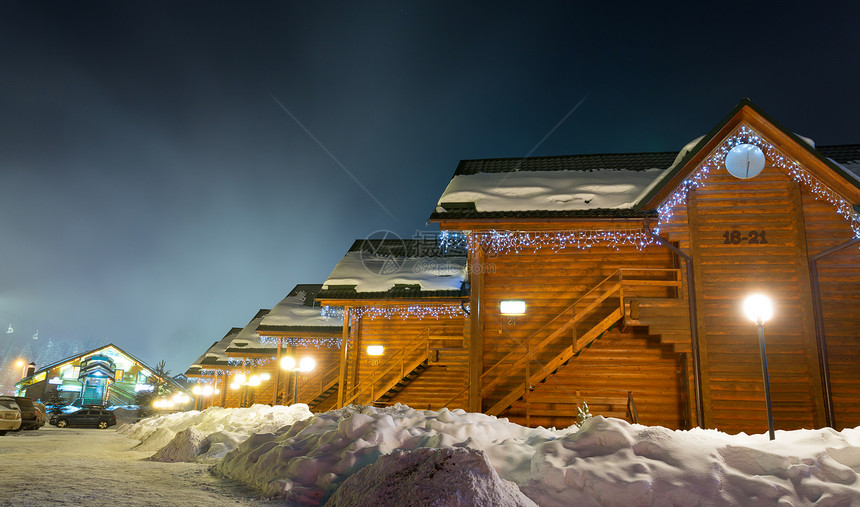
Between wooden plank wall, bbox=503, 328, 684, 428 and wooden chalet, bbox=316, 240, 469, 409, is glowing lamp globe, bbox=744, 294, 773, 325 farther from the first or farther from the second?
wooden chalet, bbox=316, 240, 469, 409

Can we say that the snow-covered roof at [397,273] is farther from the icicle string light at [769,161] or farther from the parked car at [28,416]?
the parked car at [28,416]

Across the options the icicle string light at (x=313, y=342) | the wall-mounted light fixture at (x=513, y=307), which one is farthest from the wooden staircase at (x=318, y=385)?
the wall-mounted light fixture at (x=513, y=307)

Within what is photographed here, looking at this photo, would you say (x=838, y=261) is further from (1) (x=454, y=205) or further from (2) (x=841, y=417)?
(1) (x=454, y=205)

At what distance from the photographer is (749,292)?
13148 mm

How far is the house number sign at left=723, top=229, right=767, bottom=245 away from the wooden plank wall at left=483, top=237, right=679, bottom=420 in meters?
1.44

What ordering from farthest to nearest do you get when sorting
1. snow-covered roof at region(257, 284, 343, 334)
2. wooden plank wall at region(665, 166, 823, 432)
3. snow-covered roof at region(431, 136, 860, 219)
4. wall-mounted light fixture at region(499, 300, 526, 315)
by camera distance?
snow-covered roof at region(257, 284, 343, 334), wall-mounted light fixture at region(499, 300, 526, 315), snow-covered roof at region(431, 136, 860, 219), wooden plank wall at region(665, 166, 823, 432)

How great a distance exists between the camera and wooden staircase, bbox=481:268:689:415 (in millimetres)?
13055

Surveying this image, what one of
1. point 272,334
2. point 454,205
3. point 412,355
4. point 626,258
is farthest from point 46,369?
point 626,258

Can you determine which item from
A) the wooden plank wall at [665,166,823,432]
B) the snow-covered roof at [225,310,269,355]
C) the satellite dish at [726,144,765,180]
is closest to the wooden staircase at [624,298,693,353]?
the wooden plank wall at [665,166,823,432]

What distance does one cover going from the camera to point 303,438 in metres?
8.17

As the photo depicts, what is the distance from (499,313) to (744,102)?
310 inches

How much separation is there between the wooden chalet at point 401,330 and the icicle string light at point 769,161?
8.08 metres

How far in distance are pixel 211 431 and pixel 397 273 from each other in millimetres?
8845

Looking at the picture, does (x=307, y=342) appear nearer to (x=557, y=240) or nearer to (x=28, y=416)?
(x=28, y=416)
